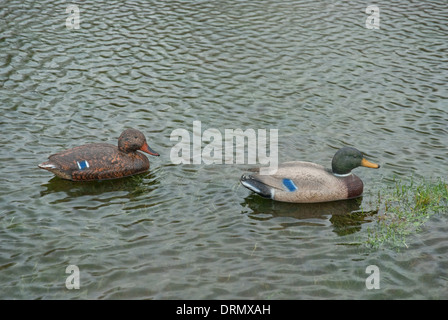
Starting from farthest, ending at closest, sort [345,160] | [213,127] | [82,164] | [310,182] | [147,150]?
[213,127] → [147,150] → [82,164] → [345,160] → [310,182]

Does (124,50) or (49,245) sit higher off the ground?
(124,50)

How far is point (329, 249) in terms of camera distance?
955 centimetres

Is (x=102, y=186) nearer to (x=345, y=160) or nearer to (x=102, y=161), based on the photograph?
(x=102, y=161)

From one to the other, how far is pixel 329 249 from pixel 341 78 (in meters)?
8.06

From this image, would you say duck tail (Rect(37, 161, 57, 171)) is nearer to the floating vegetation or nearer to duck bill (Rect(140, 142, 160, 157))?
duck bill (Rect(140, 142, 160, 157))

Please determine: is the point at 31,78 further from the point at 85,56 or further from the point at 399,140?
the point at 399,140

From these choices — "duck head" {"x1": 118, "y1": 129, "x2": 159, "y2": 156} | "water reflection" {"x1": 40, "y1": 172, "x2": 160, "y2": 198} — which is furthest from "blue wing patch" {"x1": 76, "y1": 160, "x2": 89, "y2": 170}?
"duck head" {"x1": 118, "y1": 129, "x2": 159, "y2": 156}

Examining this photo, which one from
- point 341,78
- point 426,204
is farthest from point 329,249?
point 341,78

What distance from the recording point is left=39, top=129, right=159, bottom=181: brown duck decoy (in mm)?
11375

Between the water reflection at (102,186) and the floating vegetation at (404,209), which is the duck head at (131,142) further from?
the floating vegetation at (404,209)

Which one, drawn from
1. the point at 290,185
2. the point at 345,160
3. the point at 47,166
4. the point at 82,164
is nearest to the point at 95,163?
the point at 82,164

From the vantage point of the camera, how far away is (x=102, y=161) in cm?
1162

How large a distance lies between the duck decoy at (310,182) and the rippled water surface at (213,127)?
214 millimetres

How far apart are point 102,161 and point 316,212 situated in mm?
4119
